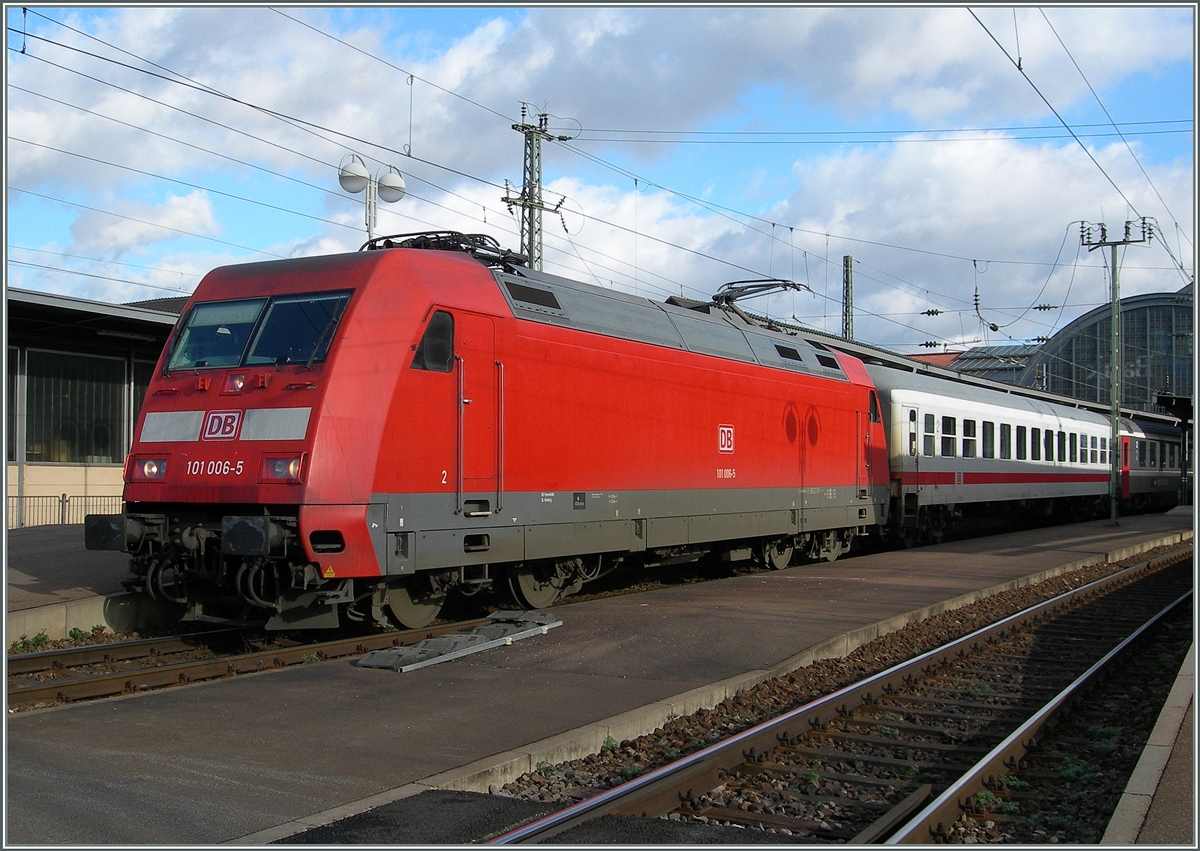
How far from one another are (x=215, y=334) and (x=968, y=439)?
18518mm

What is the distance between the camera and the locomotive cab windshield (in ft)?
30.2

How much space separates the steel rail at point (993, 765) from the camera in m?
5.23

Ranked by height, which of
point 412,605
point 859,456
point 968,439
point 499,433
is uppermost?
point 968,439

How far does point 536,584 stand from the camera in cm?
1167

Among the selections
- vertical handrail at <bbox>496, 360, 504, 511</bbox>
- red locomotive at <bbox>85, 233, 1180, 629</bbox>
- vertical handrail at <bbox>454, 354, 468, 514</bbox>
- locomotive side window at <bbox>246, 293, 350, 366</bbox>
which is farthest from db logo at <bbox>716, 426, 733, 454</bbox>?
locomotive side window at <bbox>246, 293, 350, 366</bbox>

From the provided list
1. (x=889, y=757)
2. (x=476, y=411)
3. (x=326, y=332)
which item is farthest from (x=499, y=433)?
(x=889, y=757)

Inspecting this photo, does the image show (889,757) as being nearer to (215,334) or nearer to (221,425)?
(221,425)

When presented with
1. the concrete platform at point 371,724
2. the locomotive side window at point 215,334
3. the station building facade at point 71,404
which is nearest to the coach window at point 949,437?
the concrete platform at point 371,724

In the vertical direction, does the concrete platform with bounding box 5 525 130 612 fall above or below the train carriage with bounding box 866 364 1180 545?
below

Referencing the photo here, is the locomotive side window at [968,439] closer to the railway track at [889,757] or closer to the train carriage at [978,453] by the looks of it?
the train carriage at [978,453]

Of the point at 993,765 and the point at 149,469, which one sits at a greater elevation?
the point at 149,469

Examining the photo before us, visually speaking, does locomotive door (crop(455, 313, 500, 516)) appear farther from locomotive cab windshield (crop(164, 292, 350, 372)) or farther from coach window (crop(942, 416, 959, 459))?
coach window (crop(942, 416, 959, 459))

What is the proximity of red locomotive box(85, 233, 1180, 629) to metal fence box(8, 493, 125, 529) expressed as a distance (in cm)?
889

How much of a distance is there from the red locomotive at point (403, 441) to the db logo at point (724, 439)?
22.2 inches
